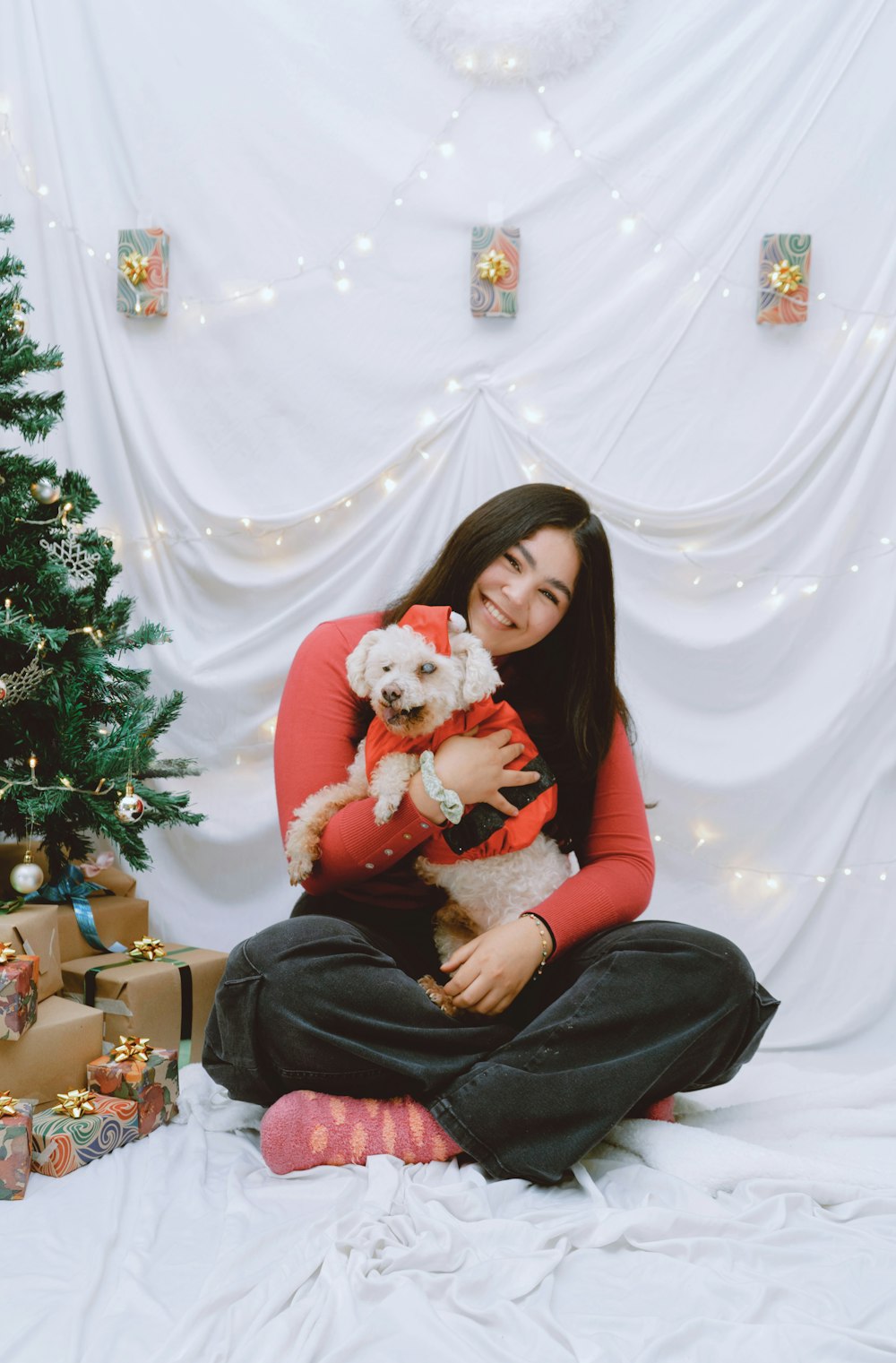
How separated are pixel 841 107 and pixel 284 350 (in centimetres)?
125

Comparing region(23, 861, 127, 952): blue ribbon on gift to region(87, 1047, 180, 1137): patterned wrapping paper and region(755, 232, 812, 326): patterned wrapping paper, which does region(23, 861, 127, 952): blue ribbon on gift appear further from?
region(755, 232, 812, 326): patterned wrapping paper

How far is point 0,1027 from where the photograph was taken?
4.89 ft

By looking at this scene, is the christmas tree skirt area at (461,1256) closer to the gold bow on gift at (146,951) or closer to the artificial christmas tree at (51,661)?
the gold bow on gift at (146,951)

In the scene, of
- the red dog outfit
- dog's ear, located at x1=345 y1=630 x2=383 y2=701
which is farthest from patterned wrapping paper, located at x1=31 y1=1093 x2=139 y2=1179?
dog's ear, located at x1=345 y1=630 x2=383 y2=701

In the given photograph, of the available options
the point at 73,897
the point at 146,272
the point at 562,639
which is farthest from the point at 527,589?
the point at 146,272

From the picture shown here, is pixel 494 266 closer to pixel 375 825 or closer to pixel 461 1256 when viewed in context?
pixel 375 825

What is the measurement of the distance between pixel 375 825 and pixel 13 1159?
2.03ft

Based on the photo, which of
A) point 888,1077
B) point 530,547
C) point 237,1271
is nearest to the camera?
point 237,1271

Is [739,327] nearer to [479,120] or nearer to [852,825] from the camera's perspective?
[479,120]

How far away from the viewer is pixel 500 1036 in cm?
149

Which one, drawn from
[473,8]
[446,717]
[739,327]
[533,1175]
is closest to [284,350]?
[473,8]

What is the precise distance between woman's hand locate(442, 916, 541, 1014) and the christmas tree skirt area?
0.71 ft

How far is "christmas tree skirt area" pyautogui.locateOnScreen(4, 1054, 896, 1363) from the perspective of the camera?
1042mm

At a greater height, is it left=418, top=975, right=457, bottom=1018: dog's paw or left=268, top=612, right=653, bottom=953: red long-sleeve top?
left=268, top=612, right=653, bottom=953: red long-sleeve top
